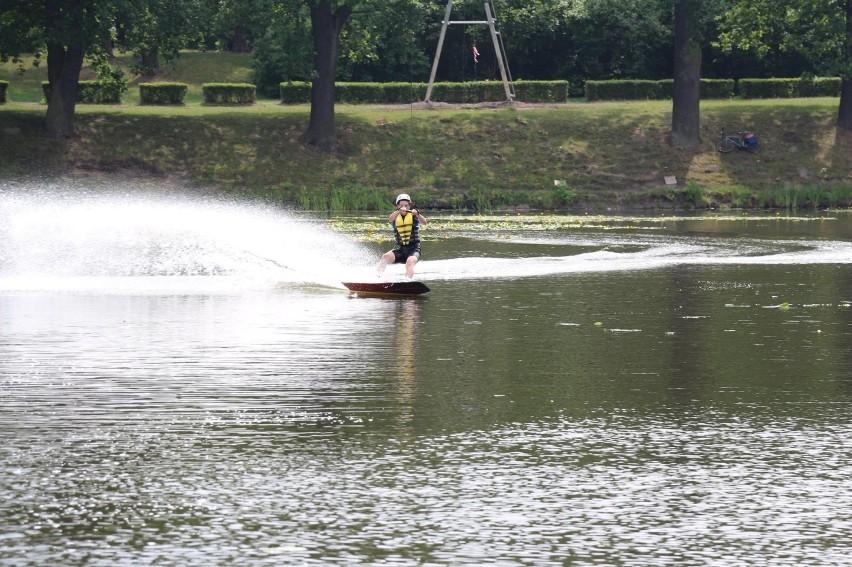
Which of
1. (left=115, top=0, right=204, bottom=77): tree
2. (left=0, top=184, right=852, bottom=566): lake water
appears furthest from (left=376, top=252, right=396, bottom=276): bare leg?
(left=115, top=0, right=204, bottom=77): tree

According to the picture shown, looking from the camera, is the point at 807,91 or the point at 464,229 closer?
the point at 464,229

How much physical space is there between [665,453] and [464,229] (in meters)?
27.9

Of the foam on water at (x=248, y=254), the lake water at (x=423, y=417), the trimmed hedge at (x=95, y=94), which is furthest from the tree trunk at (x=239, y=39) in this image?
the lake water at (x=423, y=417)

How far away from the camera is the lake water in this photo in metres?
8.80

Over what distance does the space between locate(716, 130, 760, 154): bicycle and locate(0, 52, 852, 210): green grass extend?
0.36 m

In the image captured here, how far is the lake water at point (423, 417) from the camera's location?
8.80 m

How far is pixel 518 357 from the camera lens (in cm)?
1584

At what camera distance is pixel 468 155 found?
54062 millimetres

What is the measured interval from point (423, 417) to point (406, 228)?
39.3 ft

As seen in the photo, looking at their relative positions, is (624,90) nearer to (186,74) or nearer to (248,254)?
(186,74)

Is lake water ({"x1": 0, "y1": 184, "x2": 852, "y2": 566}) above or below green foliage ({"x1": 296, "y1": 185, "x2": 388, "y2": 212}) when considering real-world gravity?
below

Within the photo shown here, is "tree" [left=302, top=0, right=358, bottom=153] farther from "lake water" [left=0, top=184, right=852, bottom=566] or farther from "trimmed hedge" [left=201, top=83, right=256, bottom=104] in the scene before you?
"lake water" [left=0, top=184, right=852, bottom=566]

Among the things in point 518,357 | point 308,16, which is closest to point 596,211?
point 308,16

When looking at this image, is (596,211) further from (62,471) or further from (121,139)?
(62,471)
